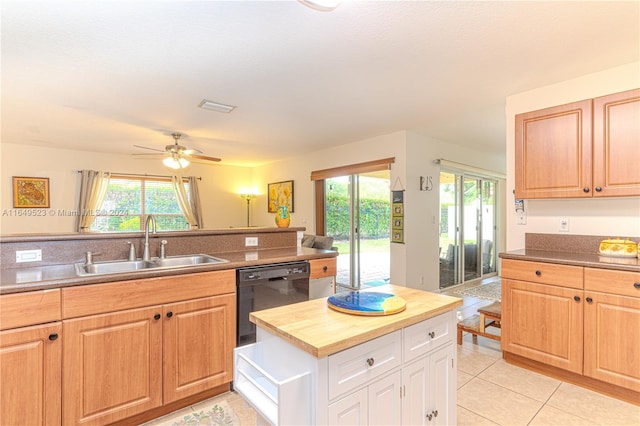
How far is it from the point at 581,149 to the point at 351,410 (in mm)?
2587

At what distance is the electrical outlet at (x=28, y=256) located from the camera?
188cm

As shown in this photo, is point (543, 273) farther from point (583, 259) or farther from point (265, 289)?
point (265, 289)

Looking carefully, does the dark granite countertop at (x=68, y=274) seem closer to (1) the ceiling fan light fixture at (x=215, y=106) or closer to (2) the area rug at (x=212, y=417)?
(2) the area rug at (x=212, y=417)

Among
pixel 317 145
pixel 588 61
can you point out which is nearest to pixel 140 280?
pixel 588 61

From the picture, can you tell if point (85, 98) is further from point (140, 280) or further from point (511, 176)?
point (511, 176)

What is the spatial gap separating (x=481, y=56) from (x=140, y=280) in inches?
107

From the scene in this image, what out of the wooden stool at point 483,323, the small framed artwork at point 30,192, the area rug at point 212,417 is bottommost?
the area rug at point 212,417

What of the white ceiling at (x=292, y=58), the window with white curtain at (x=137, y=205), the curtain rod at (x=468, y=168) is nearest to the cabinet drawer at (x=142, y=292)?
the white ceiling at (x=292, y=58)

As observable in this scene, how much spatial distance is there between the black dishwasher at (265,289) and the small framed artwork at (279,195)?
3693 mm

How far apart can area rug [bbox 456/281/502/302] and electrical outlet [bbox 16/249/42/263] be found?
16.1ft

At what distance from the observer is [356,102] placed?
3.17 m

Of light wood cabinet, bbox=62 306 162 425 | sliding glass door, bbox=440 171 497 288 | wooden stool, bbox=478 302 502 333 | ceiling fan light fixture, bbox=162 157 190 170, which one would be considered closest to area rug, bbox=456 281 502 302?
sliding glass door, bbox=440 171 497 288

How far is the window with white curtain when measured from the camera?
567cm

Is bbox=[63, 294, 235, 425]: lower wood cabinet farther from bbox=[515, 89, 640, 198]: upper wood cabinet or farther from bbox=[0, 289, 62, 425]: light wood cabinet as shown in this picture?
bbox=[515, 89, 640, 198]: upper wood cabinet
